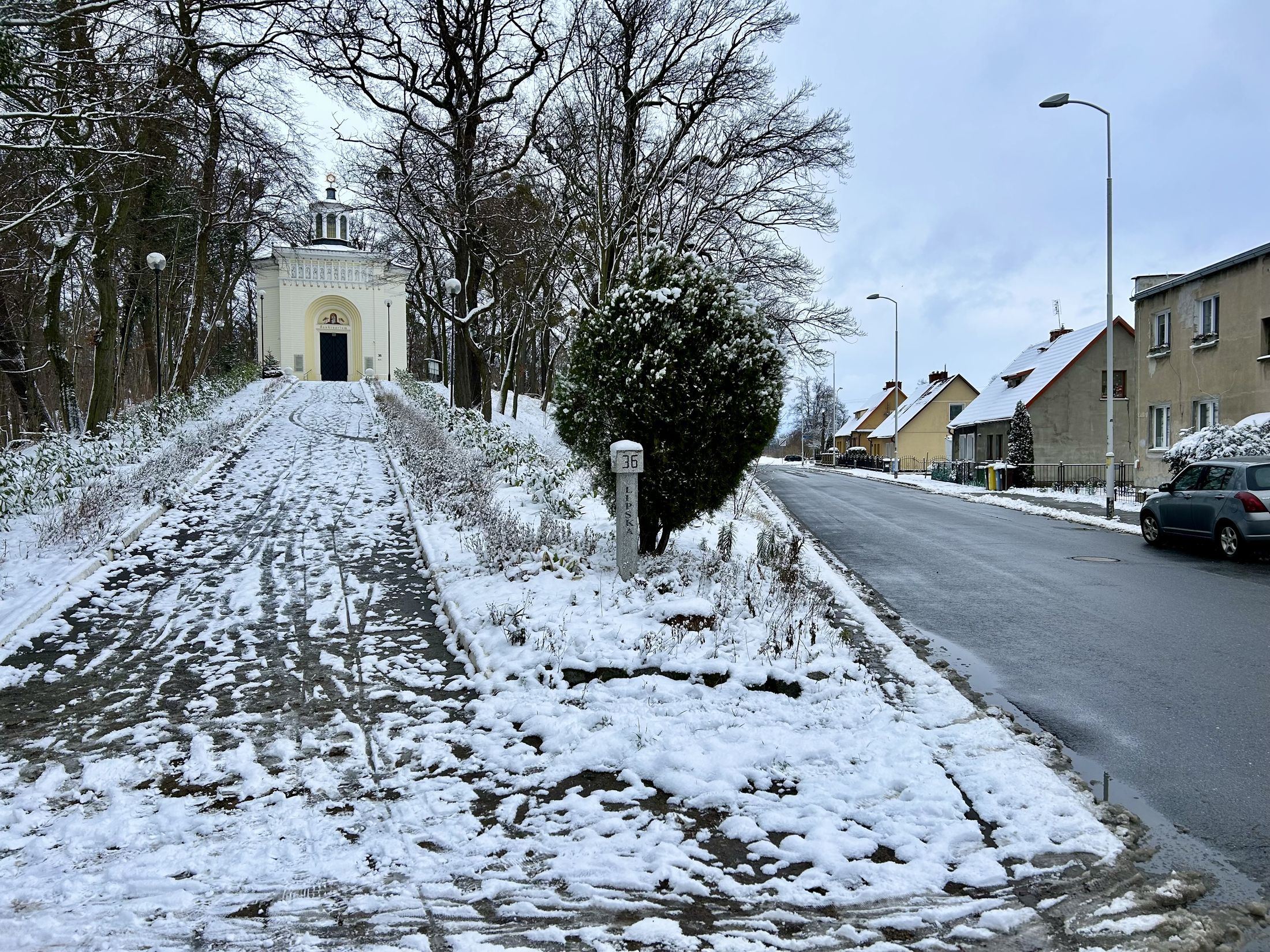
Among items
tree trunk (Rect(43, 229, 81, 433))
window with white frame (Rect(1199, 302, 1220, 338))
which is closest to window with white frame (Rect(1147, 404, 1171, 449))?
window with white frame (Rect(1199, 302, 1220, 338))

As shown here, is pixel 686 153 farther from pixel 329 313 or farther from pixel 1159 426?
pixel 329 313

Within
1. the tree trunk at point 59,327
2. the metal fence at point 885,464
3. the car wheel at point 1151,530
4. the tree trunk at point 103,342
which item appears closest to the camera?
the car wheel at point 1151,530

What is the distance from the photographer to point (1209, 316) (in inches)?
1001

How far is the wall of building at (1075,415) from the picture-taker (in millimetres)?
38531

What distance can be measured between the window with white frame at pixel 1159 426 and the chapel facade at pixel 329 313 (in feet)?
138

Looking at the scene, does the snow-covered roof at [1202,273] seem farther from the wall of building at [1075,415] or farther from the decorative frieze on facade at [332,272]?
the decorative frieze on facade at [332,272]

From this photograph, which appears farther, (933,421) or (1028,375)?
A: (933,421)

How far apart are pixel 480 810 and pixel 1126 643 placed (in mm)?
6219

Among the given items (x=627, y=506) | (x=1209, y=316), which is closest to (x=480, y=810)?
(x=627, y=506)

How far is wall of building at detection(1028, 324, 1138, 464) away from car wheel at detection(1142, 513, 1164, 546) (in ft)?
81.4

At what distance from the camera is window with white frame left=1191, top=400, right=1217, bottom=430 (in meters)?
25.2

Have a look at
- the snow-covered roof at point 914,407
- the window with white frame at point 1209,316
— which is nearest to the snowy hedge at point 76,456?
the window with white frame at point 1209,316

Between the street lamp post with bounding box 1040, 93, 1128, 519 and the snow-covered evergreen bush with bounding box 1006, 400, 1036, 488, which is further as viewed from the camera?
the snow-covered evergreen bush with bounding box 1006, 400, 1036, 488

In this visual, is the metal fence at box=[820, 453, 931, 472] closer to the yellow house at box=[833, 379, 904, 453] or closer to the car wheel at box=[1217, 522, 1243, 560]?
the yellow house at box=[833, 379, 904, 453]
